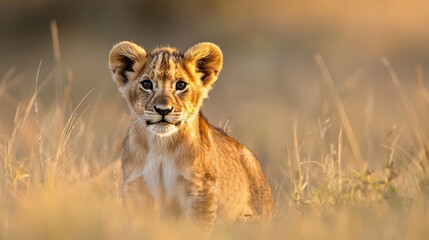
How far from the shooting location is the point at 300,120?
1888 centimetres

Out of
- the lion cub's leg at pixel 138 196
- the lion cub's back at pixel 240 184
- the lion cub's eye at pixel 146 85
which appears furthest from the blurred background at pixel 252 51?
the lion cub's leg at pixel 138 196

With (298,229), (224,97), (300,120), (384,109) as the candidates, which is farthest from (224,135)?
(224,97)

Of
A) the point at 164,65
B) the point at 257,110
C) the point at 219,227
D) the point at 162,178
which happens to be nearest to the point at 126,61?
the point at 164,65

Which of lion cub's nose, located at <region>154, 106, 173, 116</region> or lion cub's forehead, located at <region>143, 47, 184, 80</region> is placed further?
lion cub's forehead, located at <region>143, 47, 184, 80</region>

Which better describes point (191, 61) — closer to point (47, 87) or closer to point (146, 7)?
point (47, 87)

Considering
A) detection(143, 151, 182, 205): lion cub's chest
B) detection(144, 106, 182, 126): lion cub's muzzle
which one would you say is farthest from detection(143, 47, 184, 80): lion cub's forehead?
detection(143, 151, 182, 205): lion cub's chest

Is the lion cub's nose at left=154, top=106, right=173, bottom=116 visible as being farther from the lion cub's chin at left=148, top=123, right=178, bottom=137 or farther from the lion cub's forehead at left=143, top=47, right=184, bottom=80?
the lion cub's forehead at left=143, top=47, right=184, bottom=80

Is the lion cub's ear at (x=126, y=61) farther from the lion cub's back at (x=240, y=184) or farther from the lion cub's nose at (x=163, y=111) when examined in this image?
the lion cub's back at (x=240, y=184)

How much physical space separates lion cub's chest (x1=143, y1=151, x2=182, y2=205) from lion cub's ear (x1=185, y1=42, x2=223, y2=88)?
0.80 metres

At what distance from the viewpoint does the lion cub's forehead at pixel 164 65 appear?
9031 mm

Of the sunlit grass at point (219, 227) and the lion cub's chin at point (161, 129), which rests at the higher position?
the lion cub's chin at point (161, 129)

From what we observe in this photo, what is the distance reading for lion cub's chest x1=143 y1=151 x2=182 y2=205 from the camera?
8867mm

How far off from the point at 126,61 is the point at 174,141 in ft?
2.42

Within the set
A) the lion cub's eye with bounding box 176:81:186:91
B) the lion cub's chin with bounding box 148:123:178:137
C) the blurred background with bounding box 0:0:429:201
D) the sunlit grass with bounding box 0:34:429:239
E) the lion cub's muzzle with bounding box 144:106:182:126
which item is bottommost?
the sunlit grass with bounding box 0:34:429:239
